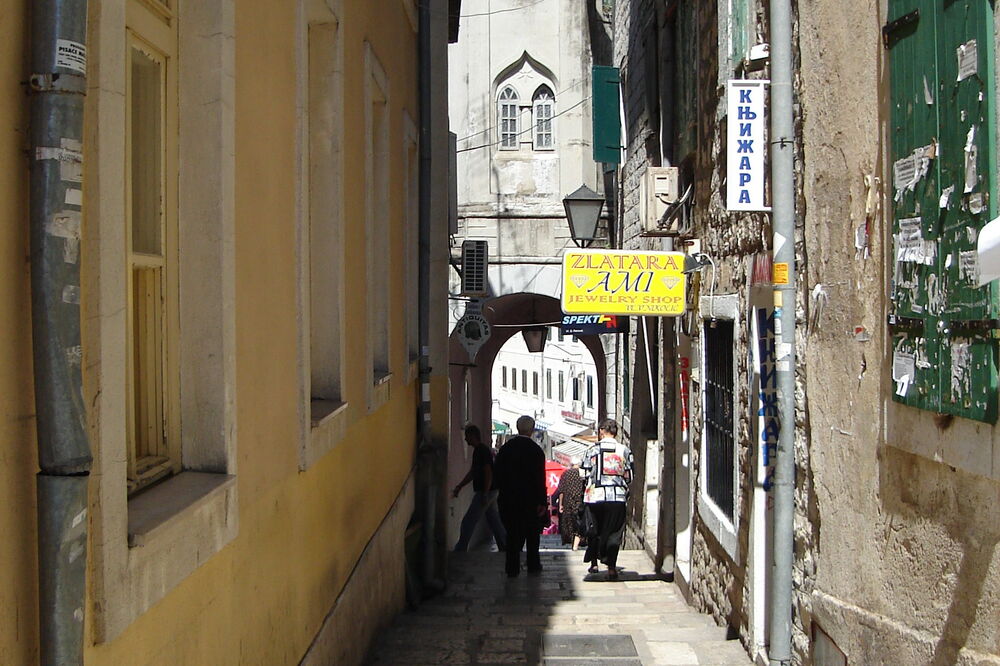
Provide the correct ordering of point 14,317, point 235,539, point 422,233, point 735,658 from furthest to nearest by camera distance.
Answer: point 422,233
point 735,658
point 235,539
point 14,317

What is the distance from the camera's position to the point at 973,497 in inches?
133

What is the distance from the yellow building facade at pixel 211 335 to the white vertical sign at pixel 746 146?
6.80ft

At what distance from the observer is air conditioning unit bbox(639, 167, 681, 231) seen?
32.0 feet

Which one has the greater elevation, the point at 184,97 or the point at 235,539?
the point at 184,97

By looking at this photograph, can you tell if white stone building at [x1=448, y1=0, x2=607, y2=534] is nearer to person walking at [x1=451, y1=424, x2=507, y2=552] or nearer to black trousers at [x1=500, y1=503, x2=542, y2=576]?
person walking at [x1=451, y1=424, x2=507, y2=552]

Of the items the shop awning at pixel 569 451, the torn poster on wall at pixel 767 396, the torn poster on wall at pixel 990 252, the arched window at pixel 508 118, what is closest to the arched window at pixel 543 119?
the arched window at pixel 508 118

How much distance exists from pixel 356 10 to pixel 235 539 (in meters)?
3.65

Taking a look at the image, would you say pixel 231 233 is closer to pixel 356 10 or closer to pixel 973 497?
pixel 973 497

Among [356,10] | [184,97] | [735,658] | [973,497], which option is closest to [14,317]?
[184,97]

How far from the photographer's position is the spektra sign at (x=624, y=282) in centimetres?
854

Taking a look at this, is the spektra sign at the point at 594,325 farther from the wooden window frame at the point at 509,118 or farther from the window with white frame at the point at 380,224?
the window with white frame at the point at 380,224

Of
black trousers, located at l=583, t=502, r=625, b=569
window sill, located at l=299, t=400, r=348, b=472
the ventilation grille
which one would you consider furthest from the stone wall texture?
the ventilation grille

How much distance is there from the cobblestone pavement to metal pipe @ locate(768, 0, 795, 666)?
112 centimetres

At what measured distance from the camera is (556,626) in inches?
309
